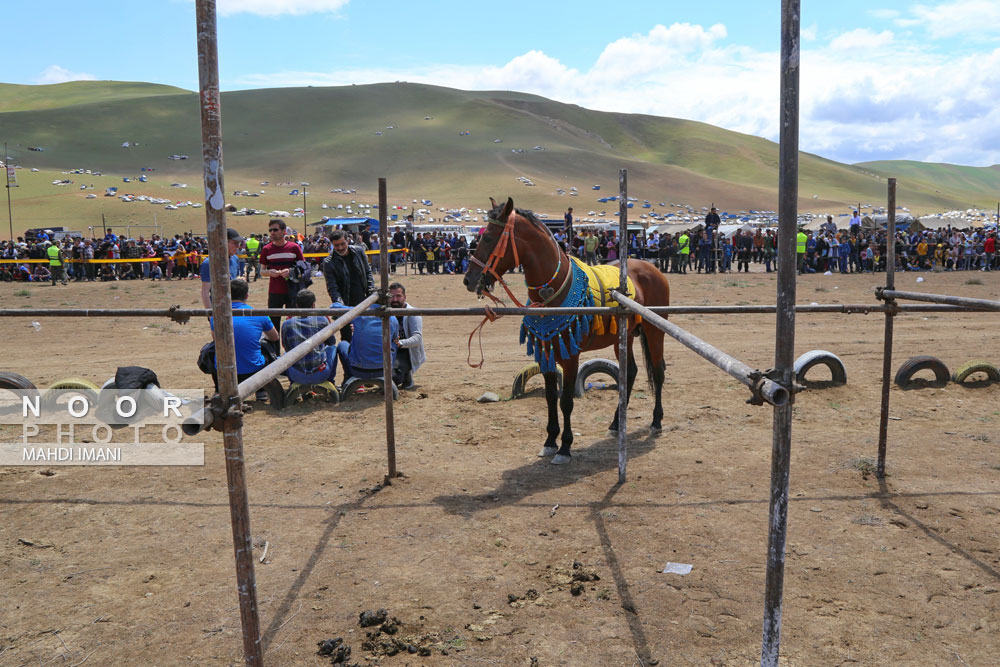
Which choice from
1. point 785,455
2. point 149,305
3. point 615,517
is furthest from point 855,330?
point 149,305

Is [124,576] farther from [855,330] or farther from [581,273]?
[855,330]

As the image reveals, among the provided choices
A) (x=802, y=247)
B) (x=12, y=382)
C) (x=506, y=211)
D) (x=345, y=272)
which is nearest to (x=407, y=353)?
(x=345, y=272)

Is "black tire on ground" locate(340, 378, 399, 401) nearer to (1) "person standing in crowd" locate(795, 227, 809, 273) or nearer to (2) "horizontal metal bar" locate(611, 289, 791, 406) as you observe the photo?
(2) "horizontal metal bar" locate(611, 289, 791, 406)

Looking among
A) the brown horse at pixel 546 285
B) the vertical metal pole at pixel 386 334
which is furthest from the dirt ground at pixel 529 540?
the brown horse at pixel 546 285

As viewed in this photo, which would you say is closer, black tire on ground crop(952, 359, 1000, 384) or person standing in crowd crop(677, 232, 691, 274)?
black tire on ground crop(952, 359, 1000, 384)

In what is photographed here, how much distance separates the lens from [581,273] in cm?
675

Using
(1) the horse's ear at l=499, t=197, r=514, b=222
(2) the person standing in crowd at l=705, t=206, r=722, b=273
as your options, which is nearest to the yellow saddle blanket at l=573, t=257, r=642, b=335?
(1) the horse's ear at l=499, t=197, r=514, b=222

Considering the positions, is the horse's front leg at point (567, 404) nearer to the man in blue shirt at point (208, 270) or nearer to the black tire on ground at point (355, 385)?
the black tire on ground at point (355, 385)

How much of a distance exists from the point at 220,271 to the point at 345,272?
7164 mm

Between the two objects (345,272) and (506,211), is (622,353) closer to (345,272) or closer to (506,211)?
(506,211)

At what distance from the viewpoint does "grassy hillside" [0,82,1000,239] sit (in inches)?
3091

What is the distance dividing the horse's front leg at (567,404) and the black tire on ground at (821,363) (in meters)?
3.34

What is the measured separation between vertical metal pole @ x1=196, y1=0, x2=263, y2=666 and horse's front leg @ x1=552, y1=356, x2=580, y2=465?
4191mm

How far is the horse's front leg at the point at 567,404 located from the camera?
22.2 feet
